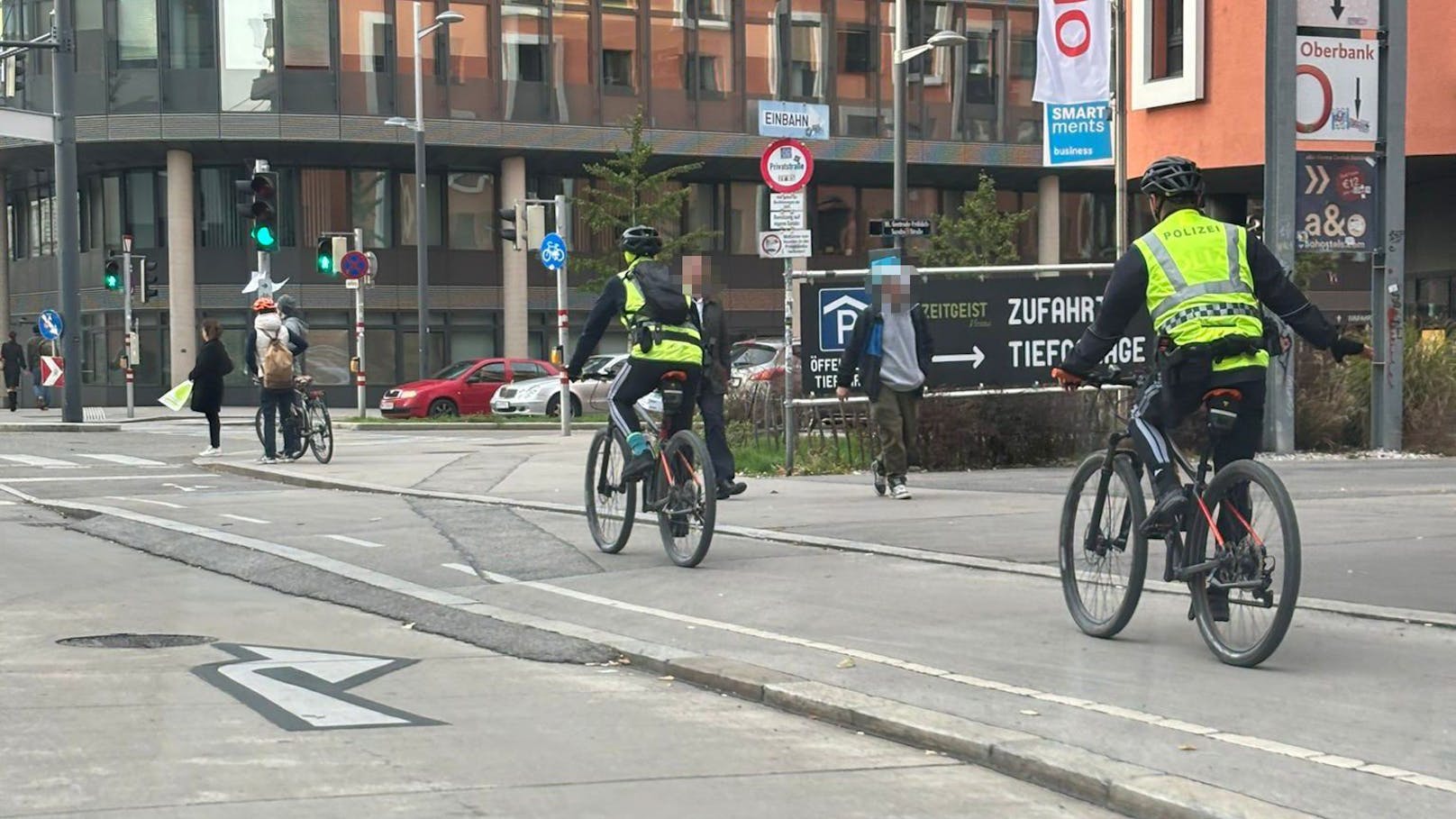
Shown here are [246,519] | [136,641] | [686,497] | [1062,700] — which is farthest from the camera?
[246,519]

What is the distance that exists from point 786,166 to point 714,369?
3.99m

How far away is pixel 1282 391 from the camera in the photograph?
17141mm

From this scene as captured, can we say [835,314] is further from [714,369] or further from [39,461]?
[39,461]

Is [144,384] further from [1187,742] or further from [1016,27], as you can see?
[1187,742]

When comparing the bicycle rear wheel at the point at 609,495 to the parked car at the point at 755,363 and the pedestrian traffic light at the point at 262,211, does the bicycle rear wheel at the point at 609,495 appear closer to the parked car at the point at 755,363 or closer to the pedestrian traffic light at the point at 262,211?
the parked car at the point at 755,363

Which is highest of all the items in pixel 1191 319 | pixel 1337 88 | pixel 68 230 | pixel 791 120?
pixel 1337 88

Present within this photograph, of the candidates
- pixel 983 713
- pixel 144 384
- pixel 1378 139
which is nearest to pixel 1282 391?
pixel 1378 139

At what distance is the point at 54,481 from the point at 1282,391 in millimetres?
12250

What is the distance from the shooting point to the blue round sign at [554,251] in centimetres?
2670

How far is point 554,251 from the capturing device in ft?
88.4

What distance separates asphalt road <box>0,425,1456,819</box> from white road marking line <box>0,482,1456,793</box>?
0.06 ft

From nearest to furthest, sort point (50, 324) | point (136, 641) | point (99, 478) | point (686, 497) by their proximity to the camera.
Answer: point (136, 641), point (686, 497), point (99, 478), point (50, 324)

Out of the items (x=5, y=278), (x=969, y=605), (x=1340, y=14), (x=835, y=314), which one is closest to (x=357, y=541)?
(x=969, y=605)

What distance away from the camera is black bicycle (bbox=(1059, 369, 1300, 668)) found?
650cm
